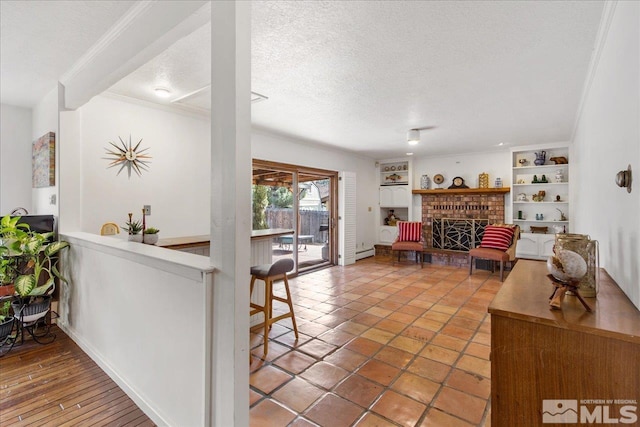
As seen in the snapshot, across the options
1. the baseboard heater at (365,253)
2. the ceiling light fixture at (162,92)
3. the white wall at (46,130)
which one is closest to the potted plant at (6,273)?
the white wall at (46,130)

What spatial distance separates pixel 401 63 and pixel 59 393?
3396 millimetres

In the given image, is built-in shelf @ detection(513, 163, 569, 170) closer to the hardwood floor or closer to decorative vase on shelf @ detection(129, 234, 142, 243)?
decorative vase on shelf @ detection(129, 234, 142, 243)

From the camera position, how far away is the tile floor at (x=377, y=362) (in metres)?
1.73

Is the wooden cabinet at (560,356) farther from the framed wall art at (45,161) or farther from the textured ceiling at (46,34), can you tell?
the framed wall art at (45,161)

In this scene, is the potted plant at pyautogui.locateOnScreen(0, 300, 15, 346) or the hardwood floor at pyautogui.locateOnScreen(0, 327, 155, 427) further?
the potted plant at pyautogui.locateOnScreen(0, 300, 15, 346)

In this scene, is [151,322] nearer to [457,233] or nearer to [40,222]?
[40,222]

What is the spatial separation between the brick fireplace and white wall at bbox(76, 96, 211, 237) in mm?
4714

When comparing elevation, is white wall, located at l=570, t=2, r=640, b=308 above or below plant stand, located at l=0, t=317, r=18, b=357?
above

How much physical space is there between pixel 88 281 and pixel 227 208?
191cm

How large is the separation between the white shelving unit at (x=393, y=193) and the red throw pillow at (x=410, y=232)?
85cm

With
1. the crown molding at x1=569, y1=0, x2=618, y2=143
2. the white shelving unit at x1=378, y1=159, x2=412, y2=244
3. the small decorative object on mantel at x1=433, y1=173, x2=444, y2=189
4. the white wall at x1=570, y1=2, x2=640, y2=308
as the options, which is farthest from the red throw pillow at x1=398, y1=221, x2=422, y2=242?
the white wall at x1=570, y1=2, x2=640, y2=308

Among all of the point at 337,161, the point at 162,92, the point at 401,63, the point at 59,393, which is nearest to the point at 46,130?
the point at 162,92

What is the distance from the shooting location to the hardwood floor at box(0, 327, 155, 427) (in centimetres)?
169

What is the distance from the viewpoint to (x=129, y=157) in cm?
317
